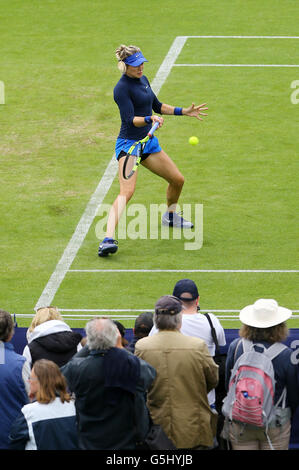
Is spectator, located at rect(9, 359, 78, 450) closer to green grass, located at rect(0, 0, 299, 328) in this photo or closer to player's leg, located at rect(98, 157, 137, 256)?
green grass, located at rect(0, 0, 299, 328)

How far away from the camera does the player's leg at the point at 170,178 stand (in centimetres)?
1197

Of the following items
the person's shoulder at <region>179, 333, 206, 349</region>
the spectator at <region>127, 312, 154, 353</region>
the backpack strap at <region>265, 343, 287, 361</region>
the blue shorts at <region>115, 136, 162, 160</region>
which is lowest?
the backpack strap at <region>265, 343, 287, 361</region>

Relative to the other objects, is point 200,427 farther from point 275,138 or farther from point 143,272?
point 275,138

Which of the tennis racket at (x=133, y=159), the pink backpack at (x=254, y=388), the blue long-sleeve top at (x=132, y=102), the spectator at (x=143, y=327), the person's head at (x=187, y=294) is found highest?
the blue long-sleeve top at (x=132, y=102)

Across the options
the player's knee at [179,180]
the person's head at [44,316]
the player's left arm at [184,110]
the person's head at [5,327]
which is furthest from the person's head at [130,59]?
the person's head at [5,327]

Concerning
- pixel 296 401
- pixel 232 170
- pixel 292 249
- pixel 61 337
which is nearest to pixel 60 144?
pixel 232 170

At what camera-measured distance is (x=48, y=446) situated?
6211mm

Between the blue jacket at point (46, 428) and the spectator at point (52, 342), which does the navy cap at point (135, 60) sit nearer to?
the spectator at point (52, 342)

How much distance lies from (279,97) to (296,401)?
11.1 m

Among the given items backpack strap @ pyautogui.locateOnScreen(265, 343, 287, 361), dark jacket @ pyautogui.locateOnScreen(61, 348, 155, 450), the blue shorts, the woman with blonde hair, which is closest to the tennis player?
the blue shorts

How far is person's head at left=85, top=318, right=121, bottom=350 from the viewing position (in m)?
6.16

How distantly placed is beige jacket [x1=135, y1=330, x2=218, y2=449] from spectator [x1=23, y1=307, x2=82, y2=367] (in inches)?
26.3

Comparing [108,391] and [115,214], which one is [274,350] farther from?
[115,214]

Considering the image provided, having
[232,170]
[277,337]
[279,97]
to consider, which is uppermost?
[279,97]
